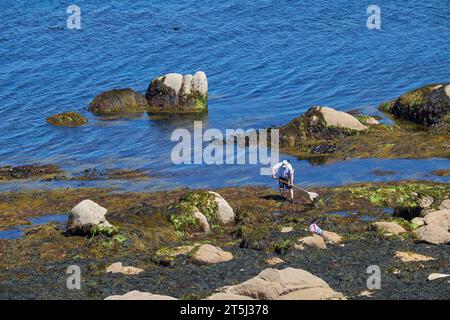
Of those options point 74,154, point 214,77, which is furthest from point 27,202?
point 214,77

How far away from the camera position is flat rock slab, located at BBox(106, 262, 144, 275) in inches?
1135

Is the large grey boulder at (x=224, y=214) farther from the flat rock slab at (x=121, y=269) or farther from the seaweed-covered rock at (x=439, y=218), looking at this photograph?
the seaweed-covered rock at (x=439, y=218)

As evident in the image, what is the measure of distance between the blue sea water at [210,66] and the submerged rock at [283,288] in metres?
15.1

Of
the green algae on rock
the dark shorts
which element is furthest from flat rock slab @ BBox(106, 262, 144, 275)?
the green algae on rock

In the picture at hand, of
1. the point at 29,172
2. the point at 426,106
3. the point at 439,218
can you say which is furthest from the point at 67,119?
A: the point at 439,218

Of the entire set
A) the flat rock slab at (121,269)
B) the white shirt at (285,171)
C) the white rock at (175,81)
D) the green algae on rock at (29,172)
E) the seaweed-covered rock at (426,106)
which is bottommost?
the flat rock slab at (121,269)

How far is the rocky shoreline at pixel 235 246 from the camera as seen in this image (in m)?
26.3

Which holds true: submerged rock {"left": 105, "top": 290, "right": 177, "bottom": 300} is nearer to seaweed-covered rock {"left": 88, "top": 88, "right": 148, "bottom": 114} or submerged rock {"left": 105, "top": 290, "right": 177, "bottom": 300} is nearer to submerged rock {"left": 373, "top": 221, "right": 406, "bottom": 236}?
submerged rock {"left": 373, "top": 221, "right": 406, "bottom": 236}

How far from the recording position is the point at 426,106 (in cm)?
5028

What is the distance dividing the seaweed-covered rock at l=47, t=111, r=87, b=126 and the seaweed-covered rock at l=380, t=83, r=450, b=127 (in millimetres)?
18908

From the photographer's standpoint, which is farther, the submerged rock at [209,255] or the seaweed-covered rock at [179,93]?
the seaweed-covered rock at [179,93]

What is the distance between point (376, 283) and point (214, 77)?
39.7m

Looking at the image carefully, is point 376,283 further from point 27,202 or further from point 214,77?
point 214,77

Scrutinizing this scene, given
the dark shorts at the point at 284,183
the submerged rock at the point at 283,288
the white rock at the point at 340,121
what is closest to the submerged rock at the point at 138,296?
the submerged rock at the point at 283,288
